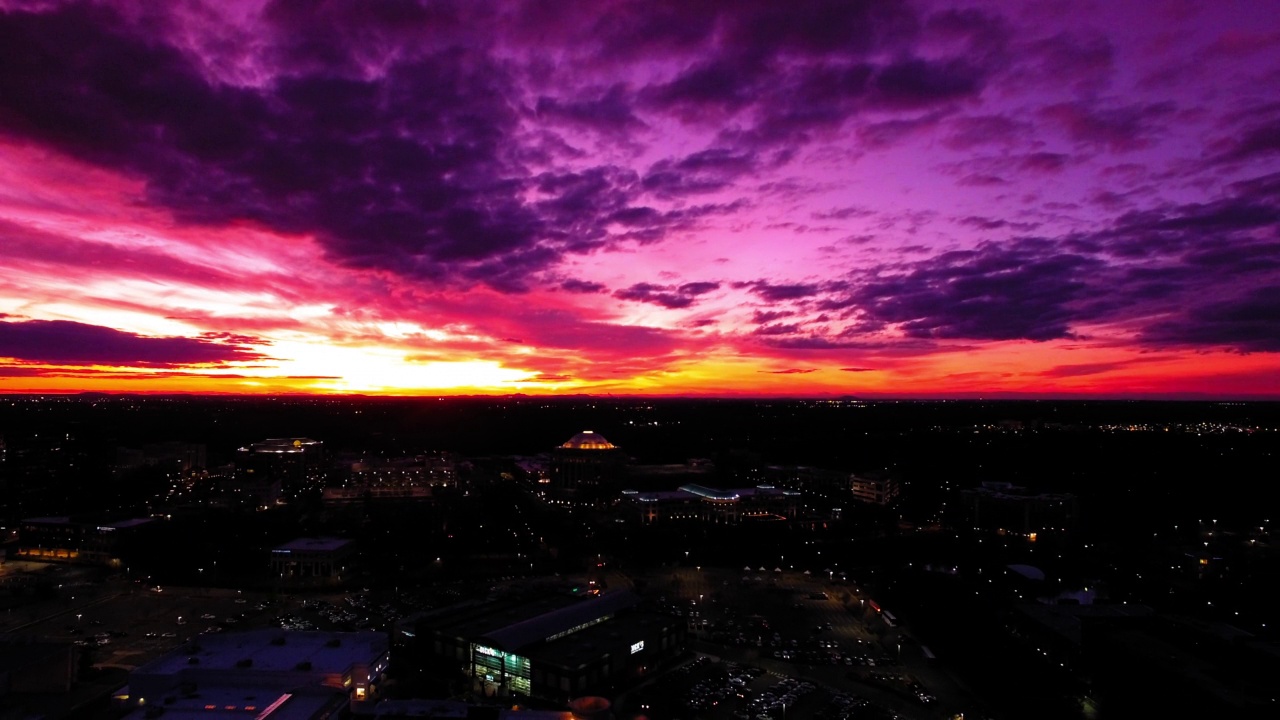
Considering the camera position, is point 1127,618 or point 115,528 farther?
point 115,528

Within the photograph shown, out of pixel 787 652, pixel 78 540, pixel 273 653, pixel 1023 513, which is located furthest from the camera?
pixel 1023 513

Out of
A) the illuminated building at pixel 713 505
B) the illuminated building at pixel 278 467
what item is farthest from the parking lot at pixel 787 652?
the illuminated building at pixel 278 467

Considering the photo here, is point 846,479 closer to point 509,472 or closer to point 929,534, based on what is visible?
point 929,534

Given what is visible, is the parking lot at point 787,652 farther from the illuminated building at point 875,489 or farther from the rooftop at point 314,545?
the illuminated building at point 875,489

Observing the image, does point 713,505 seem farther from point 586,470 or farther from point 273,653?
point 273,653

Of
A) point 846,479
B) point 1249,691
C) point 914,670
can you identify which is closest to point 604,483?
point 846,479

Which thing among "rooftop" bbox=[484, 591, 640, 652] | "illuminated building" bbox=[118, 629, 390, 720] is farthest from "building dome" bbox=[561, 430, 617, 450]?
"illuminated building" bbox=[118, 629, 390, 720]

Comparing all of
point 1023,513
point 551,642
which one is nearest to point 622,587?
point 551,642
